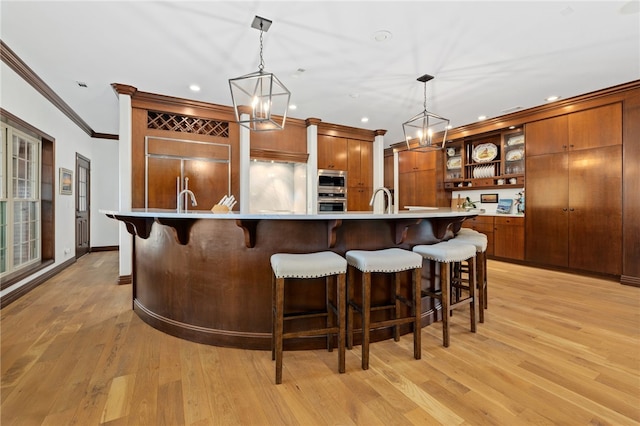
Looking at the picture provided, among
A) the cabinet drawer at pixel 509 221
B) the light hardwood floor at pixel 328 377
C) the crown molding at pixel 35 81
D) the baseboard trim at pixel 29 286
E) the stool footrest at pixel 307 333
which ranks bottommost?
the light hardwood floor at pixel 328 377

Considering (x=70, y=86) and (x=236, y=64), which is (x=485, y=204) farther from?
(x=70, y=86)

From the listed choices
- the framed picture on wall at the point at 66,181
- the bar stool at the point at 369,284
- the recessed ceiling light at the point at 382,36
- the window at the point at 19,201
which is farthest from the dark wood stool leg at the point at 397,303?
the framed picture on wall at the point at 66,181

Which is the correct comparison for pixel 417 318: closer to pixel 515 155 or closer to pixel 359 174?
pixel 359 174

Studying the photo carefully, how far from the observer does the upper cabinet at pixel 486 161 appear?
209 inches

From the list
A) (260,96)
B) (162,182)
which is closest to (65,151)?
(162,182)

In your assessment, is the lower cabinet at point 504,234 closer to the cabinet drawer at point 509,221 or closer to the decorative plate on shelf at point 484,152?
the cabinet drawer at point 509,221

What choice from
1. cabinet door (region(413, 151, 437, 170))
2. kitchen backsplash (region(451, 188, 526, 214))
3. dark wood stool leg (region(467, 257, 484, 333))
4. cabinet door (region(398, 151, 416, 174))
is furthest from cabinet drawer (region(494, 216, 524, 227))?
dark wood stool leg (region(467, 257, 484, 333))

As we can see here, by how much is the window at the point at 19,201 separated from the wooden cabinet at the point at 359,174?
4902 millimetres

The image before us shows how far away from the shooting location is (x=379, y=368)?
1940 mm

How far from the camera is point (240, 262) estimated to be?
2221mm

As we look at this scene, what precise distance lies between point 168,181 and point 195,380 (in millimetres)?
3207

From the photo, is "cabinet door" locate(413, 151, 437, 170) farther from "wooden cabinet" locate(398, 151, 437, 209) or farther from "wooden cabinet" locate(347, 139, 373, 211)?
"wooden cabinet" locate(347, 139, 373, 211)

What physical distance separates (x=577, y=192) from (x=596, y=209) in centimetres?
33

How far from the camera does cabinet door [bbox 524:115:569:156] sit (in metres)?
4.47
